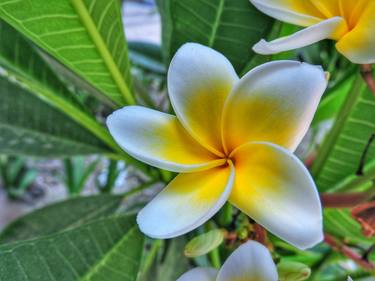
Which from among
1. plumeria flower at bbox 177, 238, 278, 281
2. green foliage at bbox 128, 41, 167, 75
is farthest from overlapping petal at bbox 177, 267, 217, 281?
green foliage at bbox 128, 41, 167, 75

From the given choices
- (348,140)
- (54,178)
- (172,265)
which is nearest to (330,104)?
(348,140)

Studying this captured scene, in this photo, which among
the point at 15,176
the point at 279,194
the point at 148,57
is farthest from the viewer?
the point at 15,176

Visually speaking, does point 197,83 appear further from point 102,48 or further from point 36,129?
point 36,129

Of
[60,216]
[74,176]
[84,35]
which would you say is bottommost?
[74,176]

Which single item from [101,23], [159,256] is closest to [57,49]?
[101,23]

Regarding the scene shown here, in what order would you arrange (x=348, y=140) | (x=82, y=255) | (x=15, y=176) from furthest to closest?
(x=15, y=176), (x=348, y=140), (x=82, y=255)

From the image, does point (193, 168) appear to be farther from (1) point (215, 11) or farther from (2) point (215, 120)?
(1) point (215, 11)
